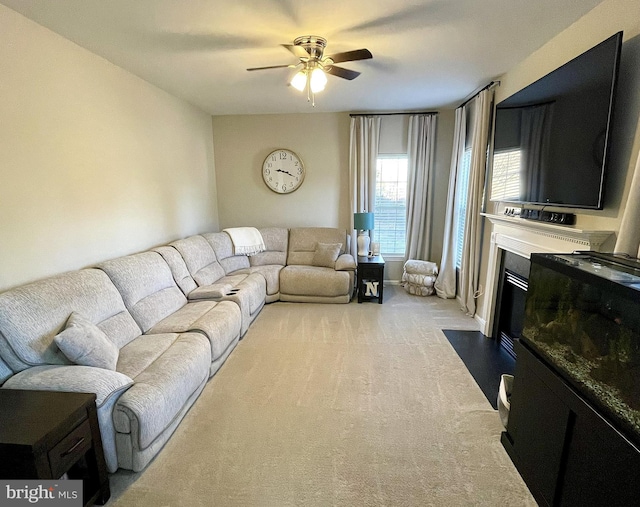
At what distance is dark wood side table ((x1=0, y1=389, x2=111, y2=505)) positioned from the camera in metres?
1.28

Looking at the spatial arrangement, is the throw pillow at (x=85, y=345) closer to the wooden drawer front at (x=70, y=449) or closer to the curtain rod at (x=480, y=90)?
the wooden drawer front at (x=70, y=449)

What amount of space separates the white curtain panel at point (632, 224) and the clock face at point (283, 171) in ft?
13.3

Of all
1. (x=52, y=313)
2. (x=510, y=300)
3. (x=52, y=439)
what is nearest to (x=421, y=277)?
(x=510, y=300)

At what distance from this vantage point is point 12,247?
207 cm

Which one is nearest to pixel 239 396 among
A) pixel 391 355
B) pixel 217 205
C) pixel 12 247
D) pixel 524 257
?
pixel 391 355

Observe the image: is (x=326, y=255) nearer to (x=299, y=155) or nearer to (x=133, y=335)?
(x=299, y=155)

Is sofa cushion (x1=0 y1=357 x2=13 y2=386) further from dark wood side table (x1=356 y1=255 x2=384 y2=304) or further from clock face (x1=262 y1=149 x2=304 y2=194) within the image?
clock face (x1=262 y1=149 x2=304 y2=194)

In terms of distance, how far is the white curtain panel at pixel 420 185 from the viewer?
4.70 m

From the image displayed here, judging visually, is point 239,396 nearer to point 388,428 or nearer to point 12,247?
point 388,428

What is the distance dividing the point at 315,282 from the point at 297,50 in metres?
2.67

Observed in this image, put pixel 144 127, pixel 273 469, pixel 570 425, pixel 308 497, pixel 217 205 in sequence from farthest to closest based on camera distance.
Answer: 1. pixel 217 205
2. pixel 144 127
3. pixel 273 469
4. pixel 308 497
5. pixel 570 425

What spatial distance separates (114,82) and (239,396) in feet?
9.75

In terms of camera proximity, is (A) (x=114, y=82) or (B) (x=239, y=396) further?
(A) (x=114, y=82)

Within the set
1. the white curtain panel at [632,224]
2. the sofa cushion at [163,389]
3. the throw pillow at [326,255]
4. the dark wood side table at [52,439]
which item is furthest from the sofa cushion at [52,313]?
the white curtain panel at [632,224]
